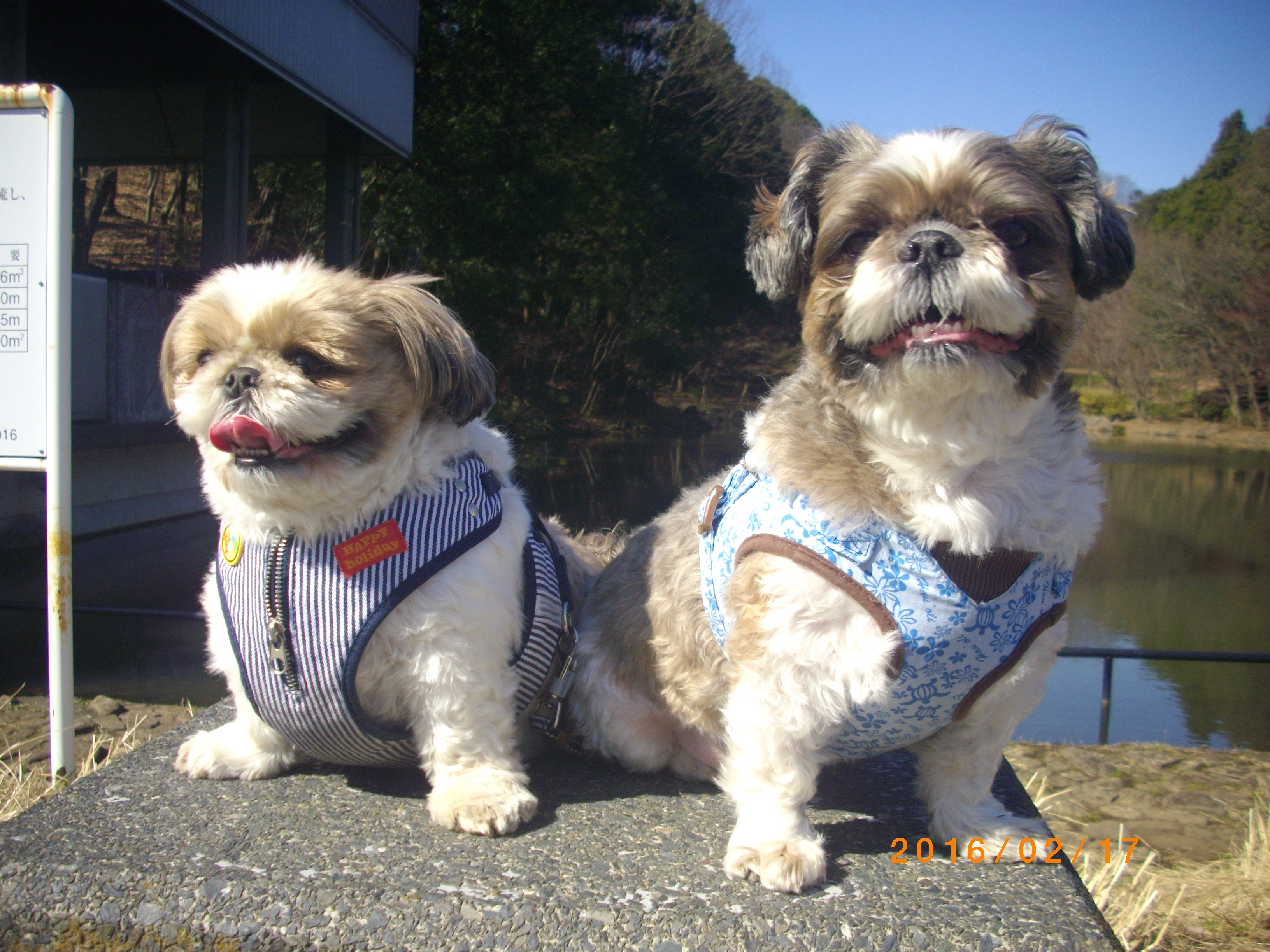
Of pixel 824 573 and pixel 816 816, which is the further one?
pixel 816 816

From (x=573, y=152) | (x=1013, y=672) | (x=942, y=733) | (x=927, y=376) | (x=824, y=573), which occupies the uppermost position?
(x=573, y=152)

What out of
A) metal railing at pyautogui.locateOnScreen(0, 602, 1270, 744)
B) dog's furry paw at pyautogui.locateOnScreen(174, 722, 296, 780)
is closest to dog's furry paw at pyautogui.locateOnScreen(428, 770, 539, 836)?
dog's furry paw at pyautogui.locateOnScreen(174, 722, 296, 780)

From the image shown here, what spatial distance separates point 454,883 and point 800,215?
1772 millimetres

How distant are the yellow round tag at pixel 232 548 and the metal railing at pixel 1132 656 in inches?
188

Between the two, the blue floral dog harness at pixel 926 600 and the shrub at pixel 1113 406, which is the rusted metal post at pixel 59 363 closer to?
the blue floral dog harness at pixel 926 600

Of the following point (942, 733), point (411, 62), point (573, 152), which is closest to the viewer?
point (942, 733)

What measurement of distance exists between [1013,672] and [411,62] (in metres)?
10.6

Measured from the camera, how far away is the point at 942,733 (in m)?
2.22

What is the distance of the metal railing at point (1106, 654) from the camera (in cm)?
524

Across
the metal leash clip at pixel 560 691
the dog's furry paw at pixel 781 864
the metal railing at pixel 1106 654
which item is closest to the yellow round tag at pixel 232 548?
the metal leash clip at pixel 560 691

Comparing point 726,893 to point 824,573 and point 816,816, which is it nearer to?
point 816,816

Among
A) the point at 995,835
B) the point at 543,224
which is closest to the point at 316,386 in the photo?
the point at 995,835

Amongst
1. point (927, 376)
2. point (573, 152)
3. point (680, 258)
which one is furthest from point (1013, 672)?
point (680, 258)

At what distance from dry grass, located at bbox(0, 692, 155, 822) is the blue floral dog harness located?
2296 millimetres
